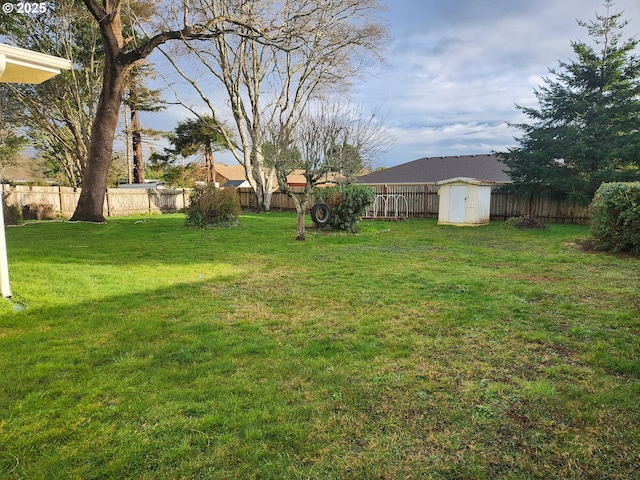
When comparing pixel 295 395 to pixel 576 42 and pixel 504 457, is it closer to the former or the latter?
pixel 504 457

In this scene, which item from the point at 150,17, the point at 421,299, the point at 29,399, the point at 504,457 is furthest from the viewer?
the point at 150,17

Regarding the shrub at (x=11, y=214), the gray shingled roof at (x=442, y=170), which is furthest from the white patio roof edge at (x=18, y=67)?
the gray shingled roof at (x=442, y=170)

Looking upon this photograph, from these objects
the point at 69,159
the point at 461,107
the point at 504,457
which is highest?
the point at 461,107

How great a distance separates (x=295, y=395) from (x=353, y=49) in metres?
18.7

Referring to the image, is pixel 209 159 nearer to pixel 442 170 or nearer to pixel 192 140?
pixel 192 140

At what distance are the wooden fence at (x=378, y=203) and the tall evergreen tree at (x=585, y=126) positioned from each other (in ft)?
2.43

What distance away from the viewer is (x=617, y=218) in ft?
23.4

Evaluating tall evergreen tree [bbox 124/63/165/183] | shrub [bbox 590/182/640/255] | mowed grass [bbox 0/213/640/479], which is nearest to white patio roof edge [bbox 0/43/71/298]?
mowed grass [bbox 0/213/640/479]

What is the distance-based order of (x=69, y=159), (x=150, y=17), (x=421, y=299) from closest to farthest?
(x=421, y=299) → (x=150, y=17) → (x=69, y=159)

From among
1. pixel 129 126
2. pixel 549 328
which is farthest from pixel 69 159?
pixel 549 328

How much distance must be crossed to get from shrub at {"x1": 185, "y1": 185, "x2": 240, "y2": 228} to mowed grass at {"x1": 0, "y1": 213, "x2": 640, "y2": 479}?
6306 millimetres

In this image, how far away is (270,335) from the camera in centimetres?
314

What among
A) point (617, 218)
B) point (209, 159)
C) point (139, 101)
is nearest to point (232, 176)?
point (209, 159)

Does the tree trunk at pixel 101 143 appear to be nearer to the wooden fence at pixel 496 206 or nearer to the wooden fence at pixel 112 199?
the wooden fence at pixel 112 199
